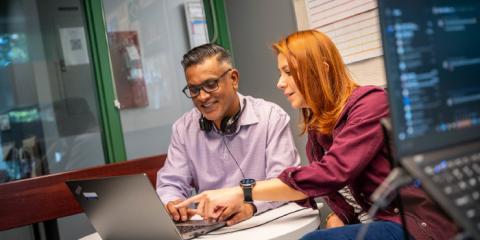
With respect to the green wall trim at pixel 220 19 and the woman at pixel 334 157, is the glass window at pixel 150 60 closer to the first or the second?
the green wall trim at pixel 220 19

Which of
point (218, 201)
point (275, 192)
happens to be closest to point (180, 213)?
point (218, 201)

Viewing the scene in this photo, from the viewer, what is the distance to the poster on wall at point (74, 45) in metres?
2.85

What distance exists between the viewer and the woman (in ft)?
3.79

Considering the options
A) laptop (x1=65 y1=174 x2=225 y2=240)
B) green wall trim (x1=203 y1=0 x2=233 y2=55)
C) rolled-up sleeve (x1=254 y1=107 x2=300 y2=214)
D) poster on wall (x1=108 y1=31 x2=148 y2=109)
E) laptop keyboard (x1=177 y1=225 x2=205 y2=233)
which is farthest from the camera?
green wall trim (x1=203 y1=0 x2=233 y2=55)

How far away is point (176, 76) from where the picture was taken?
3246mm

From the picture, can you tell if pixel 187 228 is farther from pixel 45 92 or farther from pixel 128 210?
pixel 45 92

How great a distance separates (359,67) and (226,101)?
80 centimetres

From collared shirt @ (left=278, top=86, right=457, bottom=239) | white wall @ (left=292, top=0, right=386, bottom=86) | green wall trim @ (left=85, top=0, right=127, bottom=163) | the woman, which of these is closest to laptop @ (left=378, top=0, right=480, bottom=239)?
the woman

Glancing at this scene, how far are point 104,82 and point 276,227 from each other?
1.85m

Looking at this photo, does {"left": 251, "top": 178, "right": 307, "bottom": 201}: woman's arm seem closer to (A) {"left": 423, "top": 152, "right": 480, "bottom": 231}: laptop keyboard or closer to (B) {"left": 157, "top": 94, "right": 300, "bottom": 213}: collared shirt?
(B) {"left": 157, "top": 94, "right": 300, "bottom": 213}: collared shirt

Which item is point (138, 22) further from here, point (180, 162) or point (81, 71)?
point (180, 162)

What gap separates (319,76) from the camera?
1.43 metres

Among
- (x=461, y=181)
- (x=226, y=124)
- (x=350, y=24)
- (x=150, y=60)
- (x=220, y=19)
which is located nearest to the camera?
(x=461, y=181)

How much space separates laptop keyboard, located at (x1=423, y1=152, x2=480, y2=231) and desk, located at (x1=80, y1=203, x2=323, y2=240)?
709 millimetres
